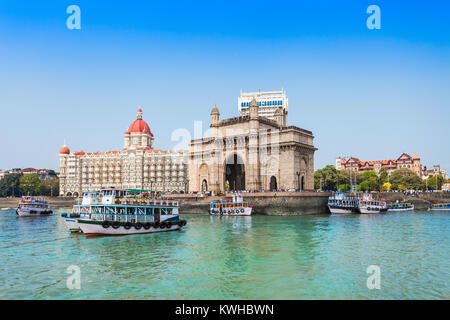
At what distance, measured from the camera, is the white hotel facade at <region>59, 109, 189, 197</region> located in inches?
4875

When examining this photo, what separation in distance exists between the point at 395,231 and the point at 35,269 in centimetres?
3047

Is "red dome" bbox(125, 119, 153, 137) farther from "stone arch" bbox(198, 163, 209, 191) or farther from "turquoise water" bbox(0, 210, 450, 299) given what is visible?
"turquoise water" bbox(0, 210, 450, 299)

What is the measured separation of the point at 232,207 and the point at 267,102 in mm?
73085

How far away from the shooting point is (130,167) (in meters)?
125

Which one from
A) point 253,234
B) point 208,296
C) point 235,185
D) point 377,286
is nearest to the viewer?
point 208,296

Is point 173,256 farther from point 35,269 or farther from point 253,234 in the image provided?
point 253,234

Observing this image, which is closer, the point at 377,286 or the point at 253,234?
the point at 377,286

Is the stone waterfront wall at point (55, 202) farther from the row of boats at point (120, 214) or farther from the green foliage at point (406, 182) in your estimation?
the green foliage at point (406, 182)

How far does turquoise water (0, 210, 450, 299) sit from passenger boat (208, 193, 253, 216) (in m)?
23.3

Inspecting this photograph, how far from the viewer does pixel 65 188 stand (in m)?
132

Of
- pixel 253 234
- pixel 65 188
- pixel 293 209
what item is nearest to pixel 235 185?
pixel 293 209

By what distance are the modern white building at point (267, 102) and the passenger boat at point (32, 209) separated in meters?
71.1

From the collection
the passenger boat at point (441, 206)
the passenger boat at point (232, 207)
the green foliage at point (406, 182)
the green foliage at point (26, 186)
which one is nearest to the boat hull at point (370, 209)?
the passenger boat at point (441, 206)
